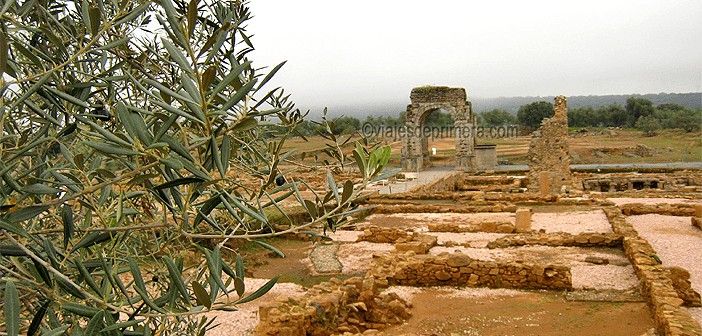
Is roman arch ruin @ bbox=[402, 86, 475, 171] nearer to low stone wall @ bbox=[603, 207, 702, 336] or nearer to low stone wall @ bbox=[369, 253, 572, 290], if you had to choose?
low stone wall @ bbox=[603, 207, 702, 336]

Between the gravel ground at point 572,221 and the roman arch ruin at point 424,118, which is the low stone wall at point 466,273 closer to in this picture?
the gravel ground at point 572,221

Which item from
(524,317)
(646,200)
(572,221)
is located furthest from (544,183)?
(524,317)

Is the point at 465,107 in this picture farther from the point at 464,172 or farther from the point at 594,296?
the point at 594,296

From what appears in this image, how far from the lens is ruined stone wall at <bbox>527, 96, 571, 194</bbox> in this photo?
2122 cm

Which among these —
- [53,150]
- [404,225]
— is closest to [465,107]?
[404,225]

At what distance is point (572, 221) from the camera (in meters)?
13.9

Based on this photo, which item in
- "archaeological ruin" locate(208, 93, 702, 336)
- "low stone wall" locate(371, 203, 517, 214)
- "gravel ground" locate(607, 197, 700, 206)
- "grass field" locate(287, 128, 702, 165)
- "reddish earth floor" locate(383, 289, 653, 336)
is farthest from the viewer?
"grass field" locate(287, 128, 702, 165)

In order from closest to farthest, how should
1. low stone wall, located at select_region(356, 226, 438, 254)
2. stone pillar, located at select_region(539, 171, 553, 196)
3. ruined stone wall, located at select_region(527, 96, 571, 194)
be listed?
low stone wall, located at select_region(356, 226, 438, 254) → stone pillar, located at select_region(539, 171, 553, 196) → ruined stone wall, located at select_region(527, 96, 571, 194)

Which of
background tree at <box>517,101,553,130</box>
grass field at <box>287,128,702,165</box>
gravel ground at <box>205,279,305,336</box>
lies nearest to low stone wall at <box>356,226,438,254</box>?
gravel ground at <box>205,279,305,336</box>

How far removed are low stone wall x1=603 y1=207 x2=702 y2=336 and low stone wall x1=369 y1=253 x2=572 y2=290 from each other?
1142 millimetres

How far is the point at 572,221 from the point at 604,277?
533cm

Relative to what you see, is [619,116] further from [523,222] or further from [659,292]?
[659,292]

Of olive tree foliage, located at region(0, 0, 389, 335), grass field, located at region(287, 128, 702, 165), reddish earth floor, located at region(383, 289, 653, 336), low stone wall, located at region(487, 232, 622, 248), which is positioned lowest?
grass field, located at region(287, 128, 702, 165)

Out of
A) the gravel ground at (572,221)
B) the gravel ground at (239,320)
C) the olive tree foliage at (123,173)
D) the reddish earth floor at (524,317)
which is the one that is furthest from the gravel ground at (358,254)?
the olive tree foliage at (123,173)
